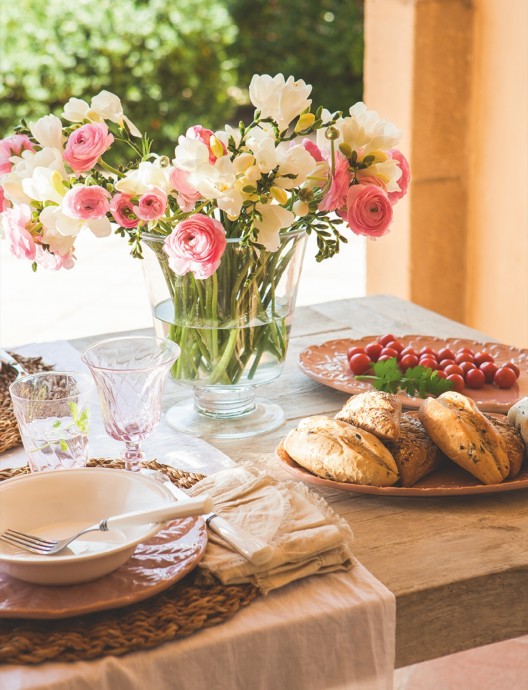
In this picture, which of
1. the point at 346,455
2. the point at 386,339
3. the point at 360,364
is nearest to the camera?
the point at 346,455

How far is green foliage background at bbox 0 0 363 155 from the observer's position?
5.60 meters

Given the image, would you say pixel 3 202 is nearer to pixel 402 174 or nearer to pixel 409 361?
pixel 402 174

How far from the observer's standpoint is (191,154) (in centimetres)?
107

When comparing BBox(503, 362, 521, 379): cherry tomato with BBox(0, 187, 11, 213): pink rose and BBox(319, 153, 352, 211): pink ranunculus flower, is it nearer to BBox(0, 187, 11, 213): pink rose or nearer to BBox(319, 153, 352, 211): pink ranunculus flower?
BBox(319, 153, 352, 211): pink ranunculus flower

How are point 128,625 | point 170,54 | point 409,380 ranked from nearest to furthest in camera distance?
point 128,625 < point 409,380 < point 170,54

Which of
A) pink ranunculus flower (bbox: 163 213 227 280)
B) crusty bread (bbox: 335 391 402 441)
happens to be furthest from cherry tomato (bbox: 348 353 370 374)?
pink ranunculus flower (bbox: 163 213 227 280)

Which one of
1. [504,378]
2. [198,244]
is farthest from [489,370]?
[198,244]

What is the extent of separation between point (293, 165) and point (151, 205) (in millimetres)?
177

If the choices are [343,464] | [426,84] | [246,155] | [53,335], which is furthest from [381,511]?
[53,335]

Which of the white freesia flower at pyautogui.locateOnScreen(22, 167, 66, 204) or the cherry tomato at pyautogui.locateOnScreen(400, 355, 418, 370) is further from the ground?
the white freesia flower at pyautogui.locateOnScreen(22, 167, 66, 204)

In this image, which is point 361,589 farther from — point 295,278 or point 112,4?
point 112,4

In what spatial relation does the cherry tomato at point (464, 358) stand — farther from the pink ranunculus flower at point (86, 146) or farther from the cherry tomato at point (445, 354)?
the pink ranunculus flower at point (86, 146)

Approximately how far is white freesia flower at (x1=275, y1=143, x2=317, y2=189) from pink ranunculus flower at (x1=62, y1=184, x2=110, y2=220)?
0.21m

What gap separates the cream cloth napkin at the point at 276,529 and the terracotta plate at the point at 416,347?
1.12 feet
